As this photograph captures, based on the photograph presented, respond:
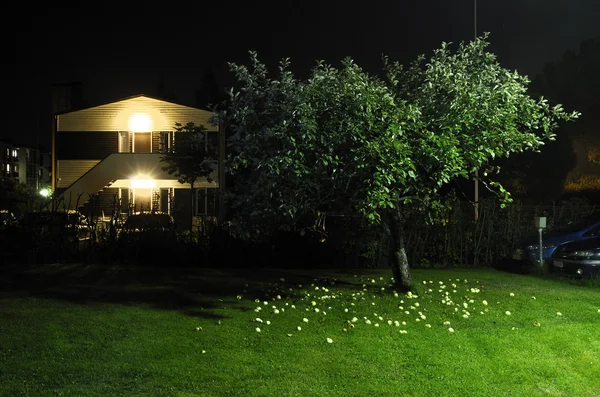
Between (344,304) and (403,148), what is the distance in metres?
2.69

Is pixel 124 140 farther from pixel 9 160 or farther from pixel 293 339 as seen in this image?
pixel 9 160

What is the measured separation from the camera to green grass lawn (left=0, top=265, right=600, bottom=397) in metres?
6.39

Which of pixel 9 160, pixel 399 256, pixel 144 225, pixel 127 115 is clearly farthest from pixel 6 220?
pixel 9 160

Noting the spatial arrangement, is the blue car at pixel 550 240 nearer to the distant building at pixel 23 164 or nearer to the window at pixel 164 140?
the window at pixel 164 140

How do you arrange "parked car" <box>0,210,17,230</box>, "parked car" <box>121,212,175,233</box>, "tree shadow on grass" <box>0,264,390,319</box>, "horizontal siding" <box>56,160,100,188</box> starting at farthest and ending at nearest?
"horizontal siding" <box>56,160,100,188</box> → "parked car" <box>0,210,17,230</box> → "parked car" <box>121,212,175,233</box> → "tree shadow on grass" <box>0,264,390,319</box>

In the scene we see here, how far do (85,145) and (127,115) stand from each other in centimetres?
283

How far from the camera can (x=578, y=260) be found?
1384cm

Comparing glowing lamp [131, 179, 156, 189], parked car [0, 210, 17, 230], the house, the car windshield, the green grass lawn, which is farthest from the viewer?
glowing lamp [131, 179, 156, 189]

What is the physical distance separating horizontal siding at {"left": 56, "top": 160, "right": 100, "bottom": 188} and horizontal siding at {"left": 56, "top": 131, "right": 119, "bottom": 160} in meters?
0.21

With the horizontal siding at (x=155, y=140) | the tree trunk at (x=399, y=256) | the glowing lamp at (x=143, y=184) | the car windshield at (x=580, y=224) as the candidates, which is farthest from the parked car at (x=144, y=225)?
the glowing lamp at (x=143, y=184)

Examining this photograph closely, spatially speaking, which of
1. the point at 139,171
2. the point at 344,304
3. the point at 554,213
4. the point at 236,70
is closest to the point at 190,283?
the point at 344,304

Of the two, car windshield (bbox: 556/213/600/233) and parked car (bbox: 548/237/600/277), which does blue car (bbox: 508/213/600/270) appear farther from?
parked car (bbox: 548/237/600/277)

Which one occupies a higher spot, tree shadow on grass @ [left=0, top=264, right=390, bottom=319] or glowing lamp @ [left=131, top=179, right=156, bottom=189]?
glowing lamp @ [left=131, top=179, right=156, bottom=189]

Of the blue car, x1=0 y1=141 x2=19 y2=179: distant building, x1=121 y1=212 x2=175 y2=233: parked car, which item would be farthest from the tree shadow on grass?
x1=0 y1=141 x2=19 y2=179: distant building
